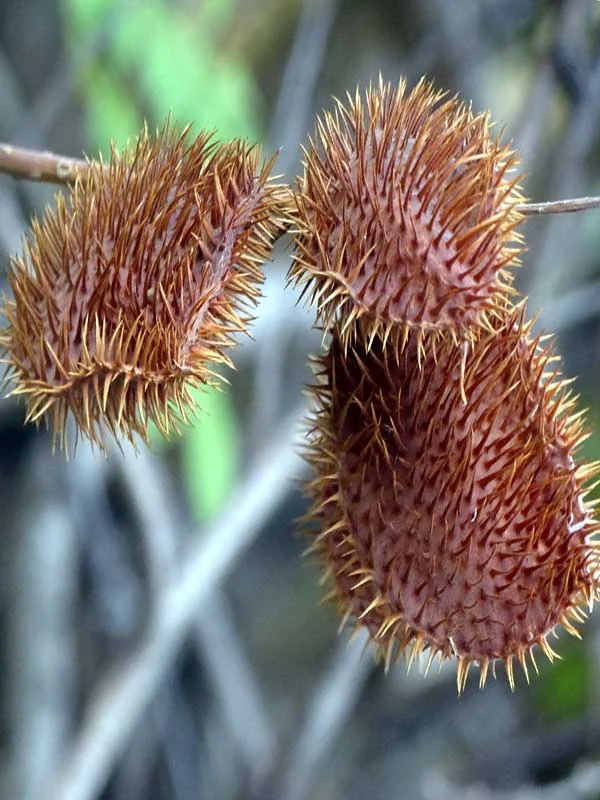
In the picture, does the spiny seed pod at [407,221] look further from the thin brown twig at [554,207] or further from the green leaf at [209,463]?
the green leaf at [209,463]

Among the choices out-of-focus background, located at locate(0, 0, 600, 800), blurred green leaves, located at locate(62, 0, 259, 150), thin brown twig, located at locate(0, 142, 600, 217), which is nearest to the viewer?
thin brown twig, located at locate(0, 142, 600, 217)

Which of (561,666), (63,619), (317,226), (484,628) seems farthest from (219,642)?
(317,226)

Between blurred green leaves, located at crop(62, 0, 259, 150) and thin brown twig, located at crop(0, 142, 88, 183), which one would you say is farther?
blurred green leaves, located at crop(62, 0, 259, 150)

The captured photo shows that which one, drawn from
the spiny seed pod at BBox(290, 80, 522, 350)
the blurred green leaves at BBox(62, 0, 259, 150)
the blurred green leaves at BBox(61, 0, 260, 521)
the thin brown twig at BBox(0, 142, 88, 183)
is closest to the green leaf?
the blurred green leaves at BBox(61, 0, 260, 521)

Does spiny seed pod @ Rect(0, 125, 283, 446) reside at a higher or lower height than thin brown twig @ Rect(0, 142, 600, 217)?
lower

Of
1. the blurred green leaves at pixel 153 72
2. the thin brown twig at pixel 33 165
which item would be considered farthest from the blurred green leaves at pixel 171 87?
the thin brown twig at pixel 33 165

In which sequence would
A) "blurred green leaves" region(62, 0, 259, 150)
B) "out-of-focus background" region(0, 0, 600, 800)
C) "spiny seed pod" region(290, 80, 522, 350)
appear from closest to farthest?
"spiny seed pod" region(290, 80, 522, 350)
"out-of-focus background" region(0, 0, 600, 800)
"blurred green leaves" region(62, 0, 259, 150)

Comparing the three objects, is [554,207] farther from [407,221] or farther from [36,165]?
[36,165]

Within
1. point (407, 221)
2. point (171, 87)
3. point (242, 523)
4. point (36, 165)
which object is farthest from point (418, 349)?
point (171, 87)

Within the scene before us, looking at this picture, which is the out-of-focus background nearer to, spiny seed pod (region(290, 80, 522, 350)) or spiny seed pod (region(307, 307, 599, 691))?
spiny seed pod (region(307, 307, 599, 691))
